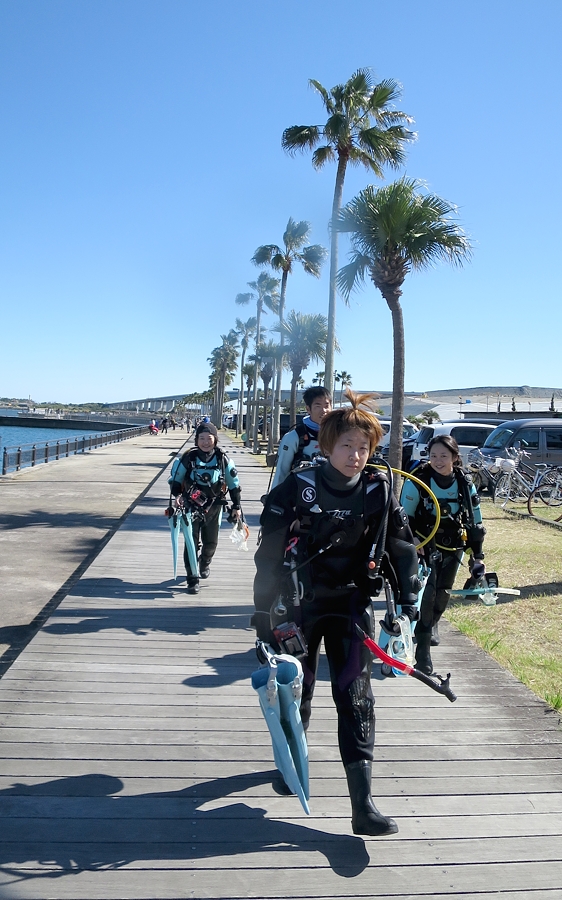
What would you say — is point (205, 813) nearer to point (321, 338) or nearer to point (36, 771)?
point (36, 771)

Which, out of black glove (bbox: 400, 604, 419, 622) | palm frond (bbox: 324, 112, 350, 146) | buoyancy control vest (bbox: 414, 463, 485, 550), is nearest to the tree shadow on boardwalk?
black glove (bbox: 400, 604, 419, 622)

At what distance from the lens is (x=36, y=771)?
384 cm

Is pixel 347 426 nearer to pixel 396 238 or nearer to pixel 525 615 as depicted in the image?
pixel 525 615

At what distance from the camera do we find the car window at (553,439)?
1962 centimetres

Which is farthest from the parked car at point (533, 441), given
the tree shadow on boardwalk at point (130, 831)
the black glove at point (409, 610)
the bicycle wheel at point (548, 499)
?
the tree shadow on boardwalk at point (130, 831)

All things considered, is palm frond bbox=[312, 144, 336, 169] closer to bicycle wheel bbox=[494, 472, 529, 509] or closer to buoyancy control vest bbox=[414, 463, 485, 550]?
bicycle wheel bbox=[494, 472, 529, 509]

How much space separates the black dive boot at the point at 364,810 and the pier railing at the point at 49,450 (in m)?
23.2

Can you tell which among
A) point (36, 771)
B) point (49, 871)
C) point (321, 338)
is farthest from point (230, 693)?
point (321, 338)

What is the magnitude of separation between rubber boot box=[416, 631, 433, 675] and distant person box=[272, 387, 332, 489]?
1.61 meters

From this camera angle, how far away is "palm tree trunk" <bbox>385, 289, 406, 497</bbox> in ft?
46.4

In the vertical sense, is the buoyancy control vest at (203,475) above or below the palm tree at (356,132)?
below

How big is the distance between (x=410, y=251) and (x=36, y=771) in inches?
468

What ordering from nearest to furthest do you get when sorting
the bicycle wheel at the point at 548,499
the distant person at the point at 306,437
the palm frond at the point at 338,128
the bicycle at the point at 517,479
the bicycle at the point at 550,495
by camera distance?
1. the distant person at the point at 306,437
2. the bicycle wheel at the point at 548,499
3. the bicycle at the point at 550,495
4. the bicycle at the point at 517,479
5. the palm frond at the point at 338,128

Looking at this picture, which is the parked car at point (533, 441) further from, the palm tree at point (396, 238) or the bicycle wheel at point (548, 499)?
the palm tree at point (396, 238)
